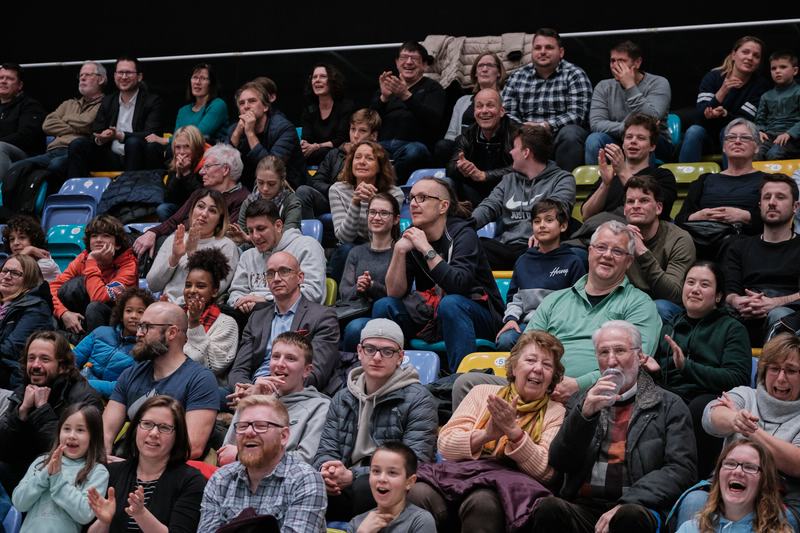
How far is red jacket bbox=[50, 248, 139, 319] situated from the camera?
6.58m

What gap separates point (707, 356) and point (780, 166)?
6.38 ft

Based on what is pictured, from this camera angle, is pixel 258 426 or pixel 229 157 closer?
pixel 258 426

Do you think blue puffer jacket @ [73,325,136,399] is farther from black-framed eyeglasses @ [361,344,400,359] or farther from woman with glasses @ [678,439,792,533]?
woman with glasses @ [678,439,792,533]

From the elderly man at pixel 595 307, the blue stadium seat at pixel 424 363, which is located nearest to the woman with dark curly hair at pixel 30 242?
the blue stadium seat at pixel 424 363

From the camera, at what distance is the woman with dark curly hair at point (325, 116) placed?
788cm

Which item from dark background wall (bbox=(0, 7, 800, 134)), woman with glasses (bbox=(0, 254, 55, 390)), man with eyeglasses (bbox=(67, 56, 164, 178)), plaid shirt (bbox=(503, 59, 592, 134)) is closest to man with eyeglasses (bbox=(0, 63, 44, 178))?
man with eyeglasses (bbox=(67, 56, 164, 178))

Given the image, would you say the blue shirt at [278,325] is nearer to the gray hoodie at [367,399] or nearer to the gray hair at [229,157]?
the gray hoodie at [367,399]

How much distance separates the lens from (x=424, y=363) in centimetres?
551

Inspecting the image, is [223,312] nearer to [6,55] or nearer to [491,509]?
[491,509]

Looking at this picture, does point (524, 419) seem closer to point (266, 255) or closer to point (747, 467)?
point (747, 467)

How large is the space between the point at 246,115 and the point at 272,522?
3848 mm

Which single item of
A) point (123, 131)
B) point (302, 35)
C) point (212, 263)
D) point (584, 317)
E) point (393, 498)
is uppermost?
point (302, 35)

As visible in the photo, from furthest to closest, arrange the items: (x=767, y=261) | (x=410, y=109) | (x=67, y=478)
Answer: (x=410, y=109), (x=767, y=261), (x=67, y=478)

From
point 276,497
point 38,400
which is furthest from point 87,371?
point 276,497
